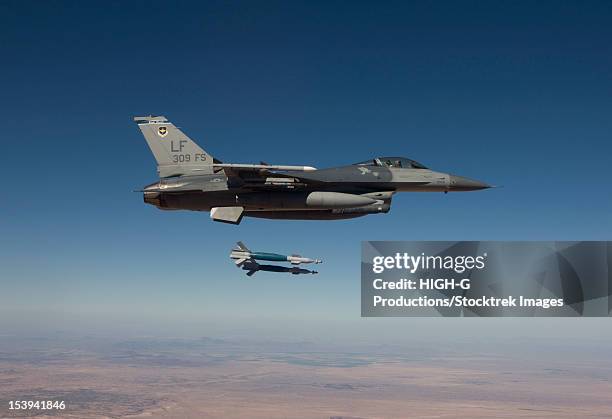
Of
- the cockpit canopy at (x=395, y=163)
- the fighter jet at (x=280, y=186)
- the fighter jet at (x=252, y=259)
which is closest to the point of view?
the fighter jet at (x=280, y=186)

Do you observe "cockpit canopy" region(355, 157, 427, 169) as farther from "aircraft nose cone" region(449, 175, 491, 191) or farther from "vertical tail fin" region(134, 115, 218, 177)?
"vertical tail fin" region(134, 115, 218, 177)

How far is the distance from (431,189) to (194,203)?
13142 mm

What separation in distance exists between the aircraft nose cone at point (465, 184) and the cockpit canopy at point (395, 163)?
1859mm

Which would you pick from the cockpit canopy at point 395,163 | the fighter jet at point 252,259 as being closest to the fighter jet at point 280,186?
the cockpit canopy at point 395,163

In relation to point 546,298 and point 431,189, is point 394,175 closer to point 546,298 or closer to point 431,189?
point 431,189

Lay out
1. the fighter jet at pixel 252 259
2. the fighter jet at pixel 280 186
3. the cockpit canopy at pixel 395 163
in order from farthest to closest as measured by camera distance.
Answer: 1. the fighter jet at pixel 252 259
2. the cockpit canopy at pixel 395 163
3. the fighter jet at pixel 280 186

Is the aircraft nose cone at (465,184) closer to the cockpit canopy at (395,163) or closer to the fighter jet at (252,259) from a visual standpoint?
the cockpit canopy at (395,163)

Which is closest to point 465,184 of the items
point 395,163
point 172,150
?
point 395,163

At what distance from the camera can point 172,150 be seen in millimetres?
33906

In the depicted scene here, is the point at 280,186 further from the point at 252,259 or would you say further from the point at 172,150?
the point at 252,259

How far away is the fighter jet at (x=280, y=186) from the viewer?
31438mm

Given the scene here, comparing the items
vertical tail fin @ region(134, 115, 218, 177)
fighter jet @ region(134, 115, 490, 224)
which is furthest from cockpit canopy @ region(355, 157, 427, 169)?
vertical tail fin @ region(134, 115, 218, 177)

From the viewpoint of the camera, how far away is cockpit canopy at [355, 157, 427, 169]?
33.4m

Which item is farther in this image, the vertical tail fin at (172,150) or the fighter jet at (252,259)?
the fighter jet at (252,259)
